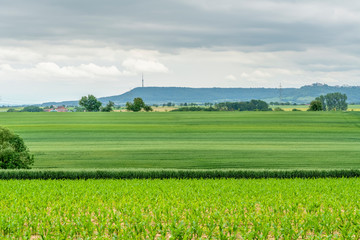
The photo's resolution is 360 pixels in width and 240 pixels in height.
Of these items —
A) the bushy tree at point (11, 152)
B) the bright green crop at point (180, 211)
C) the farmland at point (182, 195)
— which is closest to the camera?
the bright green crop at point (180, 211)

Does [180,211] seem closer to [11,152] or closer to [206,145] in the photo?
[11,152]

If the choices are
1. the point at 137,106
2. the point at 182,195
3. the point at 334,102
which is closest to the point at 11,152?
the point at 182,195

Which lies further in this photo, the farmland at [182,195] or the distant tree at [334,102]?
the distant tree at [334,102]

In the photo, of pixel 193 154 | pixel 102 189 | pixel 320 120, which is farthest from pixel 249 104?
pixel 102 189

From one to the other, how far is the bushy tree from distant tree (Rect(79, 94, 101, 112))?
135541 mm

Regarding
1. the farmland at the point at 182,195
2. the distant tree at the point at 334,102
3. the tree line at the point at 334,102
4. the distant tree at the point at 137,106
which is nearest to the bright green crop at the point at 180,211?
the farmland at the point at 182,195

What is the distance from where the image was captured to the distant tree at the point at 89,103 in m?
165

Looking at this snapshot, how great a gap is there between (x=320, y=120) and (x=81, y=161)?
54.4 m

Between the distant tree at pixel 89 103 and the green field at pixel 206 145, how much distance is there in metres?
89.3

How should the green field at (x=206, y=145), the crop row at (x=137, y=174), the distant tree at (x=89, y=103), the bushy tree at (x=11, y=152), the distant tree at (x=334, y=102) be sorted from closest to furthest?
the crop row at (x=137, y=174)
the bushy tree at (x=11, y=152)
the green field at (x=206, y=145)
the distant tree at (x=89, y=103)
the distant tree at (x=334, y=102)

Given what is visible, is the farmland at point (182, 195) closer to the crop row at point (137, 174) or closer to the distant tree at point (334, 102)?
the crop row at point (137, 174)

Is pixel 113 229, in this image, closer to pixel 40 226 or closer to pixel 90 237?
pixel 90 237

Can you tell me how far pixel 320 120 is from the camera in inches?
3127

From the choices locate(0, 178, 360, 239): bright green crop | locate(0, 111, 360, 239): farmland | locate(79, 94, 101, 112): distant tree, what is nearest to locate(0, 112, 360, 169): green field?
locate(0, 111, 360, 239): farmland
